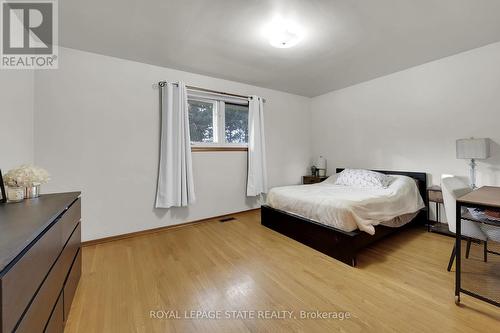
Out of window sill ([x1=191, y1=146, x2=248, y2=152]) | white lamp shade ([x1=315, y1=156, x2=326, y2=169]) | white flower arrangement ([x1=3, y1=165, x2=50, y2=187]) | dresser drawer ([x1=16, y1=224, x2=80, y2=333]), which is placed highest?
window sill ([x1=191, y1=146, x2=248, y2=152])

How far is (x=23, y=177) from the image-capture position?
1407 mm

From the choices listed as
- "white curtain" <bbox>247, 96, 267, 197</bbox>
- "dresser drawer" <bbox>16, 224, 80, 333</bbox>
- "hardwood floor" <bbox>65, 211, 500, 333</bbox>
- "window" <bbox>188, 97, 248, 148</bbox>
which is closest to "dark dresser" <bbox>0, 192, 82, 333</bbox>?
"dresser drawer" <bbox>16, 224, 80, 333</bbox>

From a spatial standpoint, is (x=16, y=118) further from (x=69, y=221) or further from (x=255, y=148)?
(x=255, y=148)

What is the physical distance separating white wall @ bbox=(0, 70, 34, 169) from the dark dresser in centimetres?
72

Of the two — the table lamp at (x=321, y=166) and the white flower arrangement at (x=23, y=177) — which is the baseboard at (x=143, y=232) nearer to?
the white flower arrangement at (x=23, y=177)

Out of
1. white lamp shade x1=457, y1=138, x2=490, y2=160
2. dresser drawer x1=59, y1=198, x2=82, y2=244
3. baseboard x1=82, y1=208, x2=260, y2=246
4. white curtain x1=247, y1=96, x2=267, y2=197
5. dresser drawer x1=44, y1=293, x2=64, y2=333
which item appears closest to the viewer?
dresser drawer x1=44, y1=293, x2=64, y2=333

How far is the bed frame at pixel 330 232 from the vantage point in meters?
2.08

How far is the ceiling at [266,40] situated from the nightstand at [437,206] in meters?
1.83

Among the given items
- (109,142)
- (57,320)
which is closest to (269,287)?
(57,320)

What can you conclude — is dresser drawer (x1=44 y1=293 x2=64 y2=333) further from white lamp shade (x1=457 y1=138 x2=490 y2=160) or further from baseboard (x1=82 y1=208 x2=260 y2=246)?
white lamp shade (x1=457 y1=138 x2=490 y2=160)

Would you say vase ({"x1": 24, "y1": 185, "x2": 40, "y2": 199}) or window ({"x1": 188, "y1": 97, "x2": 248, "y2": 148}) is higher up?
window ({"x1": 188, "y1": 97, "x2": 248, "y2": 148})

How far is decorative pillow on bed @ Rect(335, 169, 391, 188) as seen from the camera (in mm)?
3081
